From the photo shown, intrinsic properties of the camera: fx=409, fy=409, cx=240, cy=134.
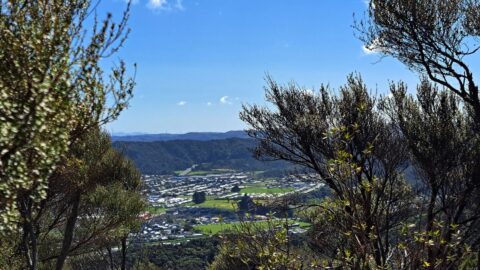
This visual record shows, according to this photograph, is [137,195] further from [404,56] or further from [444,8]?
[444,8]

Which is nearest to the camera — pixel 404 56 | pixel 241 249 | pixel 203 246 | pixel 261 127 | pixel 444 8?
pixel 241 249

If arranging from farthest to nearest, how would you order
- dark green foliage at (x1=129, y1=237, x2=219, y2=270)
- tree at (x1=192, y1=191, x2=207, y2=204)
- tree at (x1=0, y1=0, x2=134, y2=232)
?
tree at (x1=192, y1=191, x2=207, y2=204), dark green foliage at (x1=129, y1=237, x2=219, y2=270), tree at (x1=0, y1=0, x2=134, y2=232)

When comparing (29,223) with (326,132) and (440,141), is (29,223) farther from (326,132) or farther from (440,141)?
(440,141)

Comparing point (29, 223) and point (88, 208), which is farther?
point (88, 208)

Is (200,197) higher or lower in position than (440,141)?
lower

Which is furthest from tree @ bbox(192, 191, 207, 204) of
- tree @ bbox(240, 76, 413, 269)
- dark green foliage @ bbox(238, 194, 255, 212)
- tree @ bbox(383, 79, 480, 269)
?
dark green foliage @ bbox(238, 194, 255, 212)

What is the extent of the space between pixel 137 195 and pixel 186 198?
172 m

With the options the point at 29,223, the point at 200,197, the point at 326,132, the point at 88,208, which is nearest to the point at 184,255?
the point at 88,208

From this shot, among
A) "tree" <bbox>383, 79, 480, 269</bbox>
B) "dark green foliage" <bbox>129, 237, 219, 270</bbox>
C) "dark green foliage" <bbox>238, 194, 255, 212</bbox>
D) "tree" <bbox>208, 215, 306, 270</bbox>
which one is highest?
"tree" <bbox>383, 79, 480, 269</bbox>

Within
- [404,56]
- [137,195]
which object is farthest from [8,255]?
[404,56]

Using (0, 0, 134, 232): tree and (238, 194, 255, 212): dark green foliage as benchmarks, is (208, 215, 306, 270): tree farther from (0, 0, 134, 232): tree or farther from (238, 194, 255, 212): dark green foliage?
(0, 0, 134, 232): tree

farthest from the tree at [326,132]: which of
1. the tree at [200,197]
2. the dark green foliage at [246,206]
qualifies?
→ the tree at [200,197]

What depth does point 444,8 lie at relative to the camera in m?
11.1

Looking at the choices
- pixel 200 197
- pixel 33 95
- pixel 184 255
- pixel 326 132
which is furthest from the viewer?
pixel 200 197
